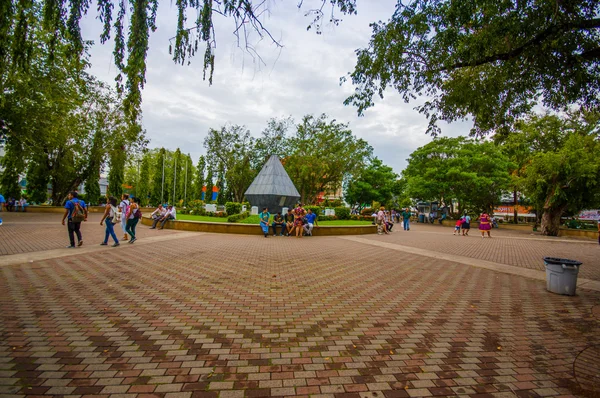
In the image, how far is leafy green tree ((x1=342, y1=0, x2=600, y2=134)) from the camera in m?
5.52

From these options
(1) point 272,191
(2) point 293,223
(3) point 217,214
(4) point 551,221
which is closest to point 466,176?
(4) point 551,221

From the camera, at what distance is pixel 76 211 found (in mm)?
8555

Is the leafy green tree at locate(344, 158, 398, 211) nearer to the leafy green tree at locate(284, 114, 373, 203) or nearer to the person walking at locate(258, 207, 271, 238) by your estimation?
the leafy green tree at locate(284, 114, 373, 203)

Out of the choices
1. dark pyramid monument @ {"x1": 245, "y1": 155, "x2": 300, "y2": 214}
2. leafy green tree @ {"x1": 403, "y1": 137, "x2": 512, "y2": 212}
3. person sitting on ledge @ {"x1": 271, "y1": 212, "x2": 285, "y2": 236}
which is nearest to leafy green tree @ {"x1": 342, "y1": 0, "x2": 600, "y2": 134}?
person sitting on ledge @ {"x1": 271, "y1": 212, "x2": 285, "y2": 236}

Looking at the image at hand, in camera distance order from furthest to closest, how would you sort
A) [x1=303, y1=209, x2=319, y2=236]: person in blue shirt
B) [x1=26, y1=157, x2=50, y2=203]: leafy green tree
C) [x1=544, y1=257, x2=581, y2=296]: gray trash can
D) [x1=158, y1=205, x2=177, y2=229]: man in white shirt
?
[x1=26, y1=157, x2=50, y2=203]: leafy green tree
[x1=158, y1=205, x2=177, y2=229]: man in white shirt
[x1=303, y1=209, x2=319, y2=236]: person in blue shirt
[x1=544, y1=257, x2=581, y2=296]: gray trash can

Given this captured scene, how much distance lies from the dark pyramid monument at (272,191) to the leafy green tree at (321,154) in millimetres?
9137

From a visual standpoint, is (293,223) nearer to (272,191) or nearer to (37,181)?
(272,191)

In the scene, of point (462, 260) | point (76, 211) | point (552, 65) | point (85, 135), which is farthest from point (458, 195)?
point (85, 135)

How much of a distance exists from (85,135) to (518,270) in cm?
3120

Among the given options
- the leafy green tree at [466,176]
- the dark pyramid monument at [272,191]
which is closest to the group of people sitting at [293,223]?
the dark pyramid monument at [272,191]

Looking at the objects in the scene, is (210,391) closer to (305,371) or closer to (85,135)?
(305,371)

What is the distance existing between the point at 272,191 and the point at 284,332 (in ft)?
59.3

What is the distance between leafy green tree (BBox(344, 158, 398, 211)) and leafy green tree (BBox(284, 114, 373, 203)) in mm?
12483

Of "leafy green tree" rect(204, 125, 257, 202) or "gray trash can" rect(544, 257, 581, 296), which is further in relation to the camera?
"leafy green tree" rect(204, 125, 257, 202)
